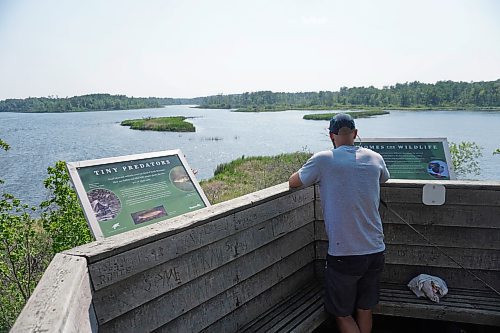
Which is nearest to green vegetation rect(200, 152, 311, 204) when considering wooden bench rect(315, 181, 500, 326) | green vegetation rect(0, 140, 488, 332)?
green vegetation rect(0, 140, 488, 332)

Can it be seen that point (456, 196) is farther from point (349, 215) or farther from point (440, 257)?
point (349, 215)

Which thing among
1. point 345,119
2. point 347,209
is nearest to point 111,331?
point 347,209

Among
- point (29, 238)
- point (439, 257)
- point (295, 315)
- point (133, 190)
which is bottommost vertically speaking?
point (29, 238)

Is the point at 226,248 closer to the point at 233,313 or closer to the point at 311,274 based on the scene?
the point at 233,313

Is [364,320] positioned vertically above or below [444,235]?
below

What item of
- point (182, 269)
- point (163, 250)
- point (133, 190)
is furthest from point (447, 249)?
point (133, 190)

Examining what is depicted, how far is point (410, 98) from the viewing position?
251ft

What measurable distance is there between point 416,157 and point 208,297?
204 centimetres

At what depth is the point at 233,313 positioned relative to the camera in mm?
2439

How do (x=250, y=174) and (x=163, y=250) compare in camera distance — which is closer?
(x=163, y=250)

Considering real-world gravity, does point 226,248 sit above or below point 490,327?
above

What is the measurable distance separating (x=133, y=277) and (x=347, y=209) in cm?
119

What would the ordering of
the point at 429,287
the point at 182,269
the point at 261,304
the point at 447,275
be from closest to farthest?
the point at 182,269 < the point at 261,304 < the point at 429,287 < the point at 447,275

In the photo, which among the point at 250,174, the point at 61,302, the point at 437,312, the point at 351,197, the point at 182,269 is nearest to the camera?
the point at 61,302
